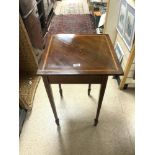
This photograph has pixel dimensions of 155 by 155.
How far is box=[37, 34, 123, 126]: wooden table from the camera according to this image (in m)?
0.88

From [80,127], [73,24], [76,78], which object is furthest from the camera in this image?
[73,24]

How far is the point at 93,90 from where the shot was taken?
1717 millimetres

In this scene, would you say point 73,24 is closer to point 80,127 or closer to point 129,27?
point 129,27

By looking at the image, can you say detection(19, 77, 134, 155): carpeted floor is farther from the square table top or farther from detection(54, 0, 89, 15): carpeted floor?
detection(54, 0, 89, 15): carpeted floor

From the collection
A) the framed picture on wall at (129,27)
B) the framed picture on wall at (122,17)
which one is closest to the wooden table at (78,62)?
the framed picture on wall at (129,27)

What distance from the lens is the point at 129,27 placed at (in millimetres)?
1446

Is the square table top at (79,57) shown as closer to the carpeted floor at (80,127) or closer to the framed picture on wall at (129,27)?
the framed picture on wall at (129,27)

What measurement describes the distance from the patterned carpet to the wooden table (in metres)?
1.88

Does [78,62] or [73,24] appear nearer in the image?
[78,62]

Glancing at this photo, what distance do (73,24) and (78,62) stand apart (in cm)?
248

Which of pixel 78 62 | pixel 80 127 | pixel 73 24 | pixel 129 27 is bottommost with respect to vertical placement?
pixel 80 127

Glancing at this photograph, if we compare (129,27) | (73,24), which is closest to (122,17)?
(129,27)
